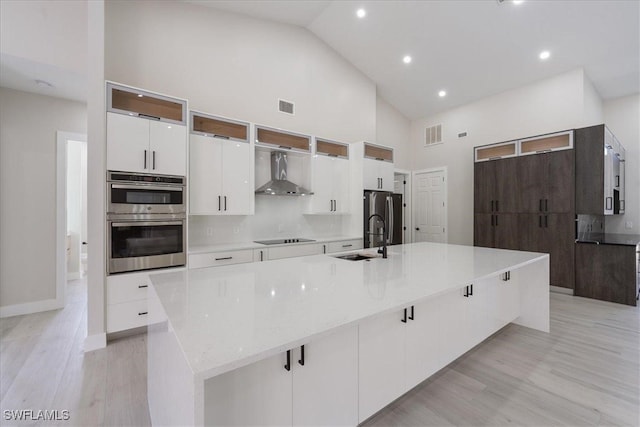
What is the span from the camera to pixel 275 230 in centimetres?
447

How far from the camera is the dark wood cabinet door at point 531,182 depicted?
180 inches

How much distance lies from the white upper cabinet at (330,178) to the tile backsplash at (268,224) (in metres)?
0.29

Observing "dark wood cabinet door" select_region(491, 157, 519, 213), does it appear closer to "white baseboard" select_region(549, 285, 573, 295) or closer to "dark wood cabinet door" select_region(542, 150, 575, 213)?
"dark wood cabinet door" select_region(542, 150, 575, 213)

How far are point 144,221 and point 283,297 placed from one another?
7.38 feet

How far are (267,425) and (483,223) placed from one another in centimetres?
541

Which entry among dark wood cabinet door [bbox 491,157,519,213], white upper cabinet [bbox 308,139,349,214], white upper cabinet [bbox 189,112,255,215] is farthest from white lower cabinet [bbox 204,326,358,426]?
dark wood cabinet door [bbox 491,157,519,213]

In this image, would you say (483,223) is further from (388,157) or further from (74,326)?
(74,326)

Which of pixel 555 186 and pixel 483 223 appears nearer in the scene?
pixel 555 186

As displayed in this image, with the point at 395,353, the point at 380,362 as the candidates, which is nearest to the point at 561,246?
the point at 395,353

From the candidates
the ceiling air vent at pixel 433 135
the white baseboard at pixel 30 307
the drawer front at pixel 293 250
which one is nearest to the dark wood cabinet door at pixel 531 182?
the ceiling air vent at pixel 433 135

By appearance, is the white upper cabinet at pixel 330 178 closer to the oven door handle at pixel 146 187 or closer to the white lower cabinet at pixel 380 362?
the oven door handle at pixel 146 187

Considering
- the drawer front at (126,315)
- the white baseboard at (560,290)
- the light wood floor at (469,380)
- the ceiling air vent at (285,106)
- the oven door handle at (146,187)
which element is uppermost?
→ the ceiling air vent at (285,106)

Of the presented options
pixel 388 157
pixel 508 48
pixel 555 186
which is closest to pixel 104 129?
pixel 388 157

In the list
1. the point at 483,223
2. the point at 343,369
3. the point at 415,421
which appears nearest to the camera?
the point at 343,369
